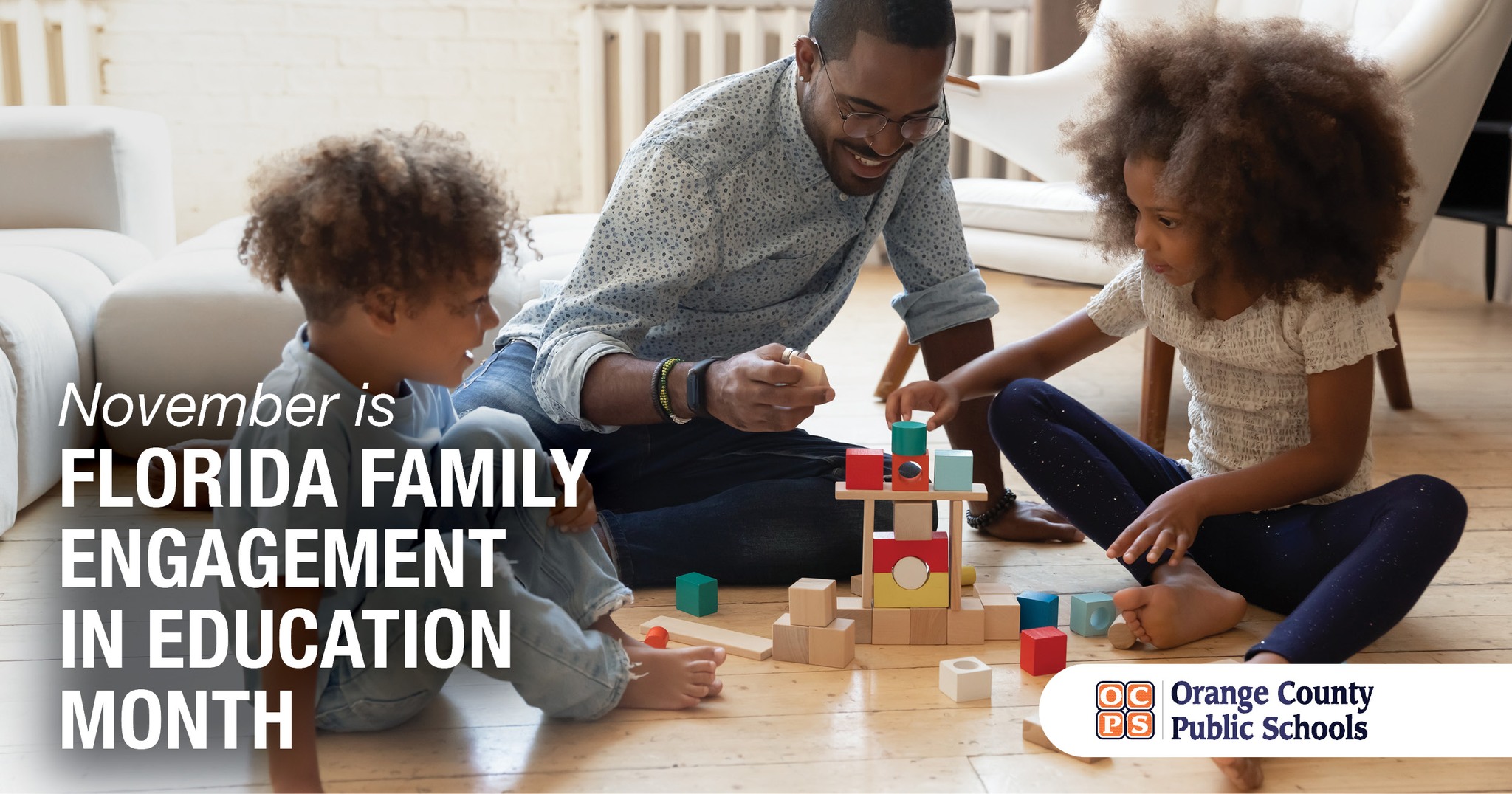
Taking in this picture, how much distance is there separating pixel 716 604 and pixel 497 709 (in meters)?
0.33

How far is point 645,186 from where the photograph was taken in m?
1.37

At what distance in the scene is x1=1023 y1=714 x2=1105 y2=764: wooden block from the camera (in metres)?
1.08

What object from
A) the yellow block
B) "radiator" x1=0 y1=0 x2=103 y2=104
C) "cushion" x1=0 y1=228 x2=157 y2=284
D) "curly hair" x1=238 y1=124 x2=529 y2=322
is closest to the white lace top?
the yellow block

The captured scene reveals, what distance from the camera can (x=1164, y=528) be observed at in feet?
4.10

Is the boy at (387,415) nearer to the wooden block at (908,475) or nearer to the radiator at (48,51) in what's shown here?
the wooden block at (908,475)

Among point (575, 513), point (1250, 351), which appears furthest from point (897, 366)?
point (575, 513)

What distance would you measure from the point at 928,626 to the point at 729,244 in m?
0.47

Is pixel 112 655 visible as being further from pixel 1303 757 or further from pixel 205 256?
pixel 1303 757

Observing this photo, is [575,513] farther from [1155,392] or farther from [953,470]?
[1155,392]

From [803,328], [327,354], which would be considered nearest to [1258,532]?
[803,328]

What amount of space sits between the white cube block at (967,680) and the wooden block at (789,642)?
0.15 meters

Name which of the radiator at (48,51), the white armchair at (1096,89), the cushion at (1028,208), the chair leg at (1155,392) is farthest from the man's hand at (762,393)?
the radiator at (48,51)

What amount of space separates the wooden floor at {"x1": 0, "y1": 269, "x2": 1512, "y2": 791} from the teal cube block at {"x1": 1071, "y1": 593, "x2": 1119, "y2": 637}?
0.02m

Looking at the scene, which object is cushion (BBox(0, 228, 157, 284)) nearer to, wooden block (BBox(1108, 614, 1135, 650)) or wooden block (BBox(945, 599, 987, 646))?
wooden block (BBox(945, 599, 987, 646))
